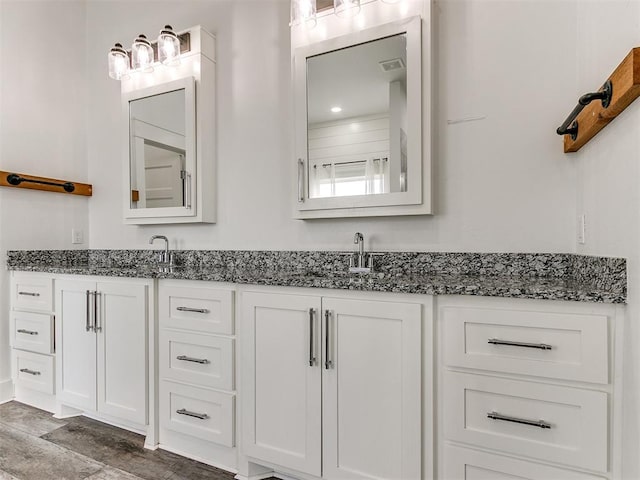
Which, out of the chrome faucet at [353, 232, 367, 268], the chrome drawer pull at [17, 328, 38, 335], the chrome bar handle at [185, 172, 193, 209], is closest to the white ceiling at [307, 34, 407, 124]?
the chrome faucet at [353, 232, 367, 268]

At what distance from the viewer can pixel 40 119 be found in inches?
104

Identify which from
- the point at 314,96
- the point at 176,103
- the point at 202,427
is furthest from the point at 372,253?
the point at 176,103

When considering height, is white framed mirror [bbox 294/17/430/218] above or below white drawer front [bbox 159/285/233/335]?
above

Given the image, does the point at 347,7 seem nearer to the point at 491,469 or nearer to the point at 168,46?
the point at 168,46

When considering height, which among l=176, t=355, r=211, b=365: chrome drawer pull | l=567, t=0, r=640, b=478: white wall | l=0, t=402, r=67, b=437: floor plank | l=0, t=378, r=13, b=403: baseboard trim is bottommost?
l=0, t=402, r=67, b=437: floor plank

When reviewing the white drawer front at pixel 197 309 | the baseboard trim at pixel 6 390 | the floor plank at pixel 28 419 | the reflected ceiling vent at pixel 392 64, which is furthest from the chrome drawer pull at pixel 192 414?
the reflected ceiling vent at pixel 392 64

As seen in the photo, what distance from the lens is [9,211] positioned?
2.47m

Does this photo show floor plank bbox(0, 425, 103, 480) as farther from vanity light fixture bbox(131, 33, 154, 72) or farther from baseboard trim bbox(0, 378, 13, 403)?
vanity light fixture bbox(131, 33, 154, 72)

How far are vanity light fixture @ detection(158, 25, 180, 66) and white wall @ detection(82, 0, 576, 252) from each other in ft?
0.85

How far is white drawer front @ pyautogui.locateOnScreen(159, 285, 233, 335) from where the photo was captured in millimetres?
1635

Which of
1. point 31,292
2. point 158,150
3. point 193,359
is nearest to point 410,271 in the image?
point 193,359

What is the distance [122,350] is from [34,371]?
856 mm

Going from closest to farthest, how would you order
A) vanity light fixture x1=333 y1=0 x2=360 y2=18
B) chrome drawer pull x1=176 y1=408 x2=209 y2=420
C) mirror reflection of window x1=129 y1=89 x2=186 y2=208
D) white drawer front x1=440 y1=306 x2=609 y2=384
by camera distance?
white drawer front x1=440 y1=306 x2=609 y2=384 < chrome drawer pull x1=176 y1=408 x2=209 y2=420 < vanity light fixture x1=333 y1=0 x2=360 y2=18 < mirror reflection of window x1=129 y1=89 x2=186 y2=208

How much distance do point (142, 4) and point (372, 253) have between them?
7.94 ft
